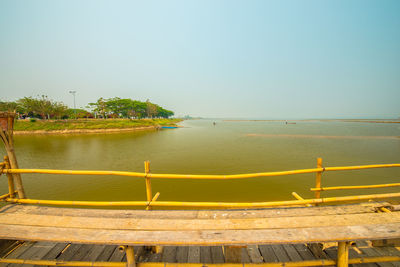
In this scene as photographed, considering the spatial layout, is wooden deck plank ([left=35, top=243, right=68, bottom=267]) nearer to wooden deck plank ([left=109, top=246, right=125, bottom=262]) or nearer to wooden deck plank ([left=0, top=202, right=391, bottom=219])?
wooden deck plank ([left=0, top=202, right=391, bottom=219])

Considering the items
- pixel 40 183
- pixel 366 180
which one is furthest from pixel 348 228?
pixel 40 183

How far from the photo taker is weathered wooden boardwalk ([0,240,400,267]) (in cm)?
233

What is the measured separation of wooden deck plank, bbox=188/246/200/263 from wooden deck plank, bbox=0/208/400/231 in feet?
2.64

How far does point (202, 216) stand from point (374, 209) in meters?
2.98

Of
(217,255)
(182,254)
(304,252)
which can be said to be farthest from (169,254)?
(304,252)

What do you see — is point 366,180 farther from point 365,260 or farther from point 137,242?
point 137,242

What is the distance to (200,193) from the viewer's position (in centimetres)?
645

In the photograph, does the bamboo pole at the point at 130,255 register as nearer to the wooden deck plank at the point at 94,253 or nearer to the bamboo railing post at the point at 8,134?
the wooden deck plank at the point at 94,253

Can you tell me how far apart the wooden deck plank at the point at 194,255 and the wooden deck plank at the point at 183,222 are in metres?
0.81

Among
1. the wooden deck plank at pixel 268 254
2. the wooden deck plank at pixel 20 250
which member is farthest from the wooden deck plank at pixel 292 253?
the wooden deck plank at pixel 20 250

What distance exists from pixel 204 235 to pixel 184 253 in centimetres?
110

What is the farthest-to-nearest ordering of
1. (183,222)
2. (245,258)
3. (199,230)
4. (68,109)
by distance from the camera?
(68,109) < (245,258) < (183,222) < (199,230)

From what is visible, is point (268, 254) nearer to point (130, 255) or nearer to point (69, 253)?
point (130, 255)

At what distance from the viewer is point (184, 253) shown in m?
2.43
